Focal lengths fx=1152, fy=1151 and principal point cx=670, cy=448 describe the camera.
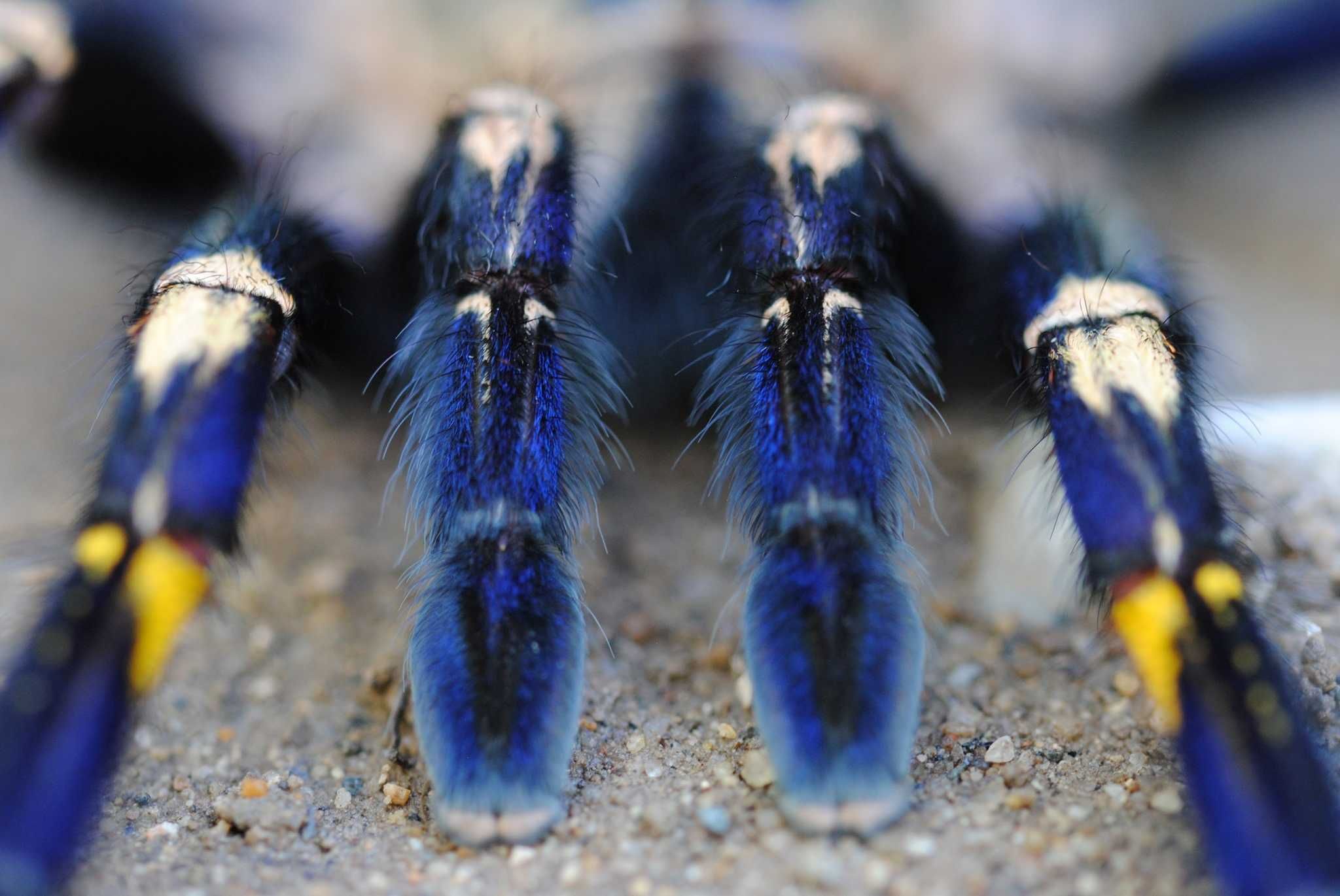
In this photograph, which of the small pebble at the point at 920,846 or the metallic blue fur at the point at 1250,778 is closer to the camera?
the metallic blue fur at the point at 1250,778

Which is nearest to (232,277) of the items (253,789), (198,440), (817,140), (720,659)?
(198,440)

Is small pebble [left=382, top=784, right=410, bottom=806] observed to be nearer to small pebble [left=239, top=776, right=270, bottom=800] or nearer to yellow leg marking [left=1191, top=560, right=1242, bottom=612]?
small pebble [left=239, top=776, right=270, bottom=800]

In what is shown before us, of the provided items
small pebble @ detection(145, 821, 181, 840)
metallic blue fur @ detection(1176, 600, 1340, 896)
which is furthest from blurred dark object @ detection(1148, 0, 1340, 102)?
small pebble @ detection(145, 821, 181, 840)

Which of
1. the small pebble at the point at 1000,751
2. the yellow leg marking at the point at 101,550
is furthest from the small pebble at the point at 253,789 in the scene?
the small pebble at the point at 1000,751

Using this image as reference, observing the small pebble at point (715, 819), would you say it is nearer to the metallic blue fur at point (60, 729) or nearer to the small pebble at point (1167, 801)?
the small pebble at point (1167, 801)

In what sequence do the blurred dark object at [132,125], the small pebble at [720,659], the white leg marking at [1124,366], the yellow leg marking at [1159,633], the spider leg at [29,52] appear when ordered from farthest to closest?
the blurred dark object at [132,125] < the spider leg at [29,52] < the small pebble at [720,659] < the white leg marking at [1124,366] < the yellow leg marking at [1159,633]

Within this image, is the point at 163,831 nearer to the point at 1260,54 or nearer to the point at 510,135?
the point at 510,135

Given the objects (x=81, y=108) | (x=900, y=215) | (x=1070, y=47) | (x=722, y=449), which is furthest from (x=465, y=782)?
(x=1070, y=47)

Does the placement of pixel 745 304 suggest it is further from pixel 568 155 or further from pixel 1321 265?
pixel 1321 265
